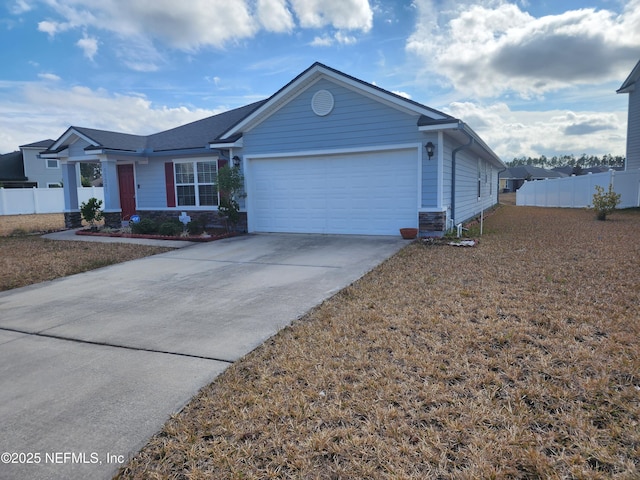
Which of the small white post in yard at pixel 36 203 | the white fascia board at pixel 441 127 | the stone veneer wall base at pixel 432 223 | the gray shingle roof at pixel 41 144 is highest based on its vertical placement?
the gray shingle roof at pixel 41 144

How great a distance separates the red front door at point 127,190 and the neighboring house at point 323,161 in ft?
2.38

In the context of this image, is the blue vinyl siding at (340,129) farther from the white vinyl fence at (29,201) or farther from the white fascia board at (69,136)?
the white vinyl fence at (29,201)

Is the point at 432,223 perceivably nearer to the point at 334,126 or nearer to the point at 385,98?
the point at 385,98

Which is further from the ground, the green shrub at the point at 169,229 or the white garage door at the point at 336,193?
the white garage door at the point at 336,193

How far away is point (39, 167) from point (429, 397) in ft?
137

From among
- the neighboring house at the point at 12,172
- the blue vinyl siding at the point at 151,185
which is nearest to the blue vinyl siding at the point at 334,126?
the blue vinyl siding at the point at 151,185

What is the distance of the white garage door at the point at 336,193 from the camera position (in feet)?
35.5

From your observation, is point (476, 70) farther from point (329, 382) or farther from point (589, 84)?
point (329, 382)

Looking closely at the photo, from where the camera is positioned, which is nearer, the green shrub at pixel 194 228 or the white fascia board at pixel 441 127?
the white fascia board at pixel 441 127

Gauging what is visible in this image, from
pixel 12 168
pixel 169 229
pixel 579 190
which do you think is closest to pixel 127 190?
pixel 169 229

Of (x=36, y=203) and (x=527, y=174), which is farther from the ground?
(x=527, y=174)

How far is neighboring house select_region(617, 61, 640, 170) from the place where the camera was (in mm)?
19528

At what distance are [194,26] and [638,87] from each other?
68.7 ft

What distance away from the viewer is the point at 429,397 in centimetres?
286
